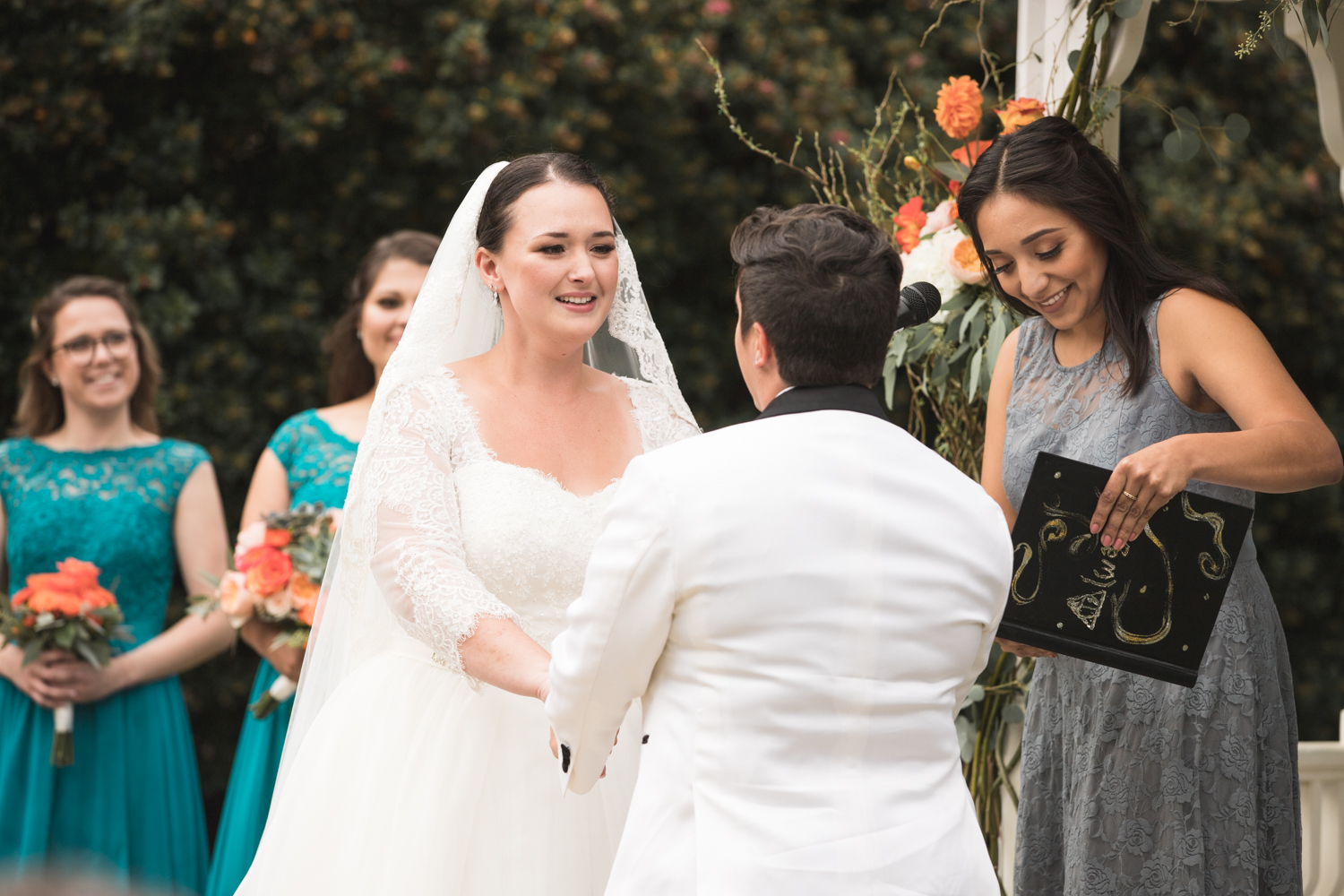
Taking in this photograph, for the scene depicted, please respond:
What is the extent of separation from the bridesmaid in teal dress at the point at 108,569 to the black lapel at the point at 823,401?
3.07 m

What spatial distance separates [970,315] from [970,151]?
42 cm

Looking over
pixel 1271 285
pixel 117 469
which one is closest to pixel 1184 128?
pixel 117 469

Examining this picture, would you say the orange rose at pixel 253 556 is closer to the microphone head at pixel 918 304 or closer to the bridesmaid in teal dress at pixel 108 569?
the bridesmaid in teal dress at pixel 108 569

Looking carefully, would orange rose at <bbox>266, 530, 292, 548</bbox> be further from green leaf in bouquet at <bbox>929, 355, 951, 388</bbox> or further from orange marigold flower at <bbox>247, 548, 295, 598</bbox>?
green leaf in bouquet at <bbox>929, 355, 951, 388</bbox>

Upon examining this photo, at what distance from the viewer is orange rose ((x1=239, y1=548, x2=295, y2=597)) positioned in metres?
3.73

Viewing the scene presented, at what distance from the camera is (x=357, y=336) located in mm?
4582

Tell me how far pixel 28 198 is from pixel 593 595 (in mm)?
5424

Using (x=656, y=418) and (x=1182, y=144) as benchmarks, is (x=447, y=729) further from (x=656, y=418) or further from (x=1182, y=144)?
(x=1182, y=144)

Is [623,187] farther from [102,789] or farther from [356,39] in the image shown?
[102,789]

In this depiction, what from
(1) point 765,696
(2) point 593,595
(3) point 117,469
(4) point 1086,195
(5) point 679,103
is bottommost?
(1) point 765,696

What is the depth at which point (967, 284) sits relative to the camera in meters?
3.25

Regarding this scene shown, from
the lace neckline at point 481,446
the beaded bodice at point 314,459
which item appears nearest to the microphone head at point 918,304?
the lace neckline at point 481,446

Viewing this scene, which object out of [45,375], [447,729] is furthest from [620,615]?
[45,375]

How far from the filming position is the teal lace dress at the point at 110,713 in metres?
4.15
